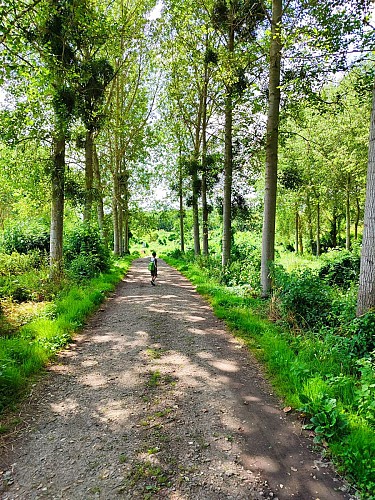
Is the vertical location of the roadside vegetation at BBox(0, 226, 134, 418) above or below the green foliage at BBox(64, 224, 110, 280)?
below

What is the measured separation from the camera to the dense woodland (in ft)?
17.6

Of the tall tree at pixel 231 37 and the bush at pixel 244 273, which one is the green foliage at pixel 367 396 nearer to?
the bush at pixel 244 273

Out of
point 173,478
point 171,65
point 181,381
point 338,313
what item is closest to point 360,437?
point 173,478

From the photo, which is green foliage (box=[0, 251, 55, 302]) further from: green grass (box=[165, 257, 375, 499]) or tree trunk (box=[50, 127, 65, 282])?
green grass (box=[165, 257, 375, 499])

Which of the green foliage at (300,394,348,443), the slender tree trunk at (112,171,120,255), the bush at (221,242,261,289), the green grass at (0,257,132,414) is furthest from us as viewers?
the slender tree trunk at (112,171,120,255)

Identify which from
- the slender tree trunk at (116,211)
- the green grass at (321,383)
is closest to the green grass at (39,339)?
the green grass at (321,383)

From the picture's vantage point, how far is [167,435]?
3.75m

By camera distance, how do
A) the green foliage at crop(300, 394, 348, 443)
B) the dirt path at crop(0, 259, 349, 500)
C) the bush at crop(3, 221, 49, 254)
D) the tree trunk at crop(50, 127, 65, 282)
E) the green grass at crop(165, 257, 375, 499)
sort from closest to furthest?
the dirt path at crop(0, 259, 349, 500) < the green grass at crop(165, 257, 375, 499) < the green foliage at crop(300, 394, 348, 443) < the tree trunk at crop(50, 127, 65, 282) < the bush at crop(3, 221, 49, 254)

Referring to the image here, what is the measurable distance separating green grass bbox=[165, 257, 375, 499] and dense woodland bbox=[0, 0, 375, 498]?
0.07 feet

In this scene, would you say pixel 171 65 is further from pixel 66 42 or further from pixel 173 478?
pixel 173 478

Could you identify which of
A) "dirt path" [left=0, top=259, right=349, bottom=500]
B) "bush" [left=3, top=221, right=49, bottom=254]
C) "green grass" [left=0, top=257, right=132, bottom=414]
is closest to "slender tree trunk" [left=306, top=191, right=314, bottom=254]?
"bush" [left=3, top=221, right=49, bottom=254]

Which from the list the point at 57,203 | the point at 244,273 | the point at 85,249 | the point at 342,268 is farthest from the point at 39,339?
the point at 342,268

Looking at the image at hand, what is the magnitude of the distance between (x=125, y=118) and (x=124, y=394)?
19.8 meters

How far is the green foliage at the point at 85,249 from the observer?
13.0m
